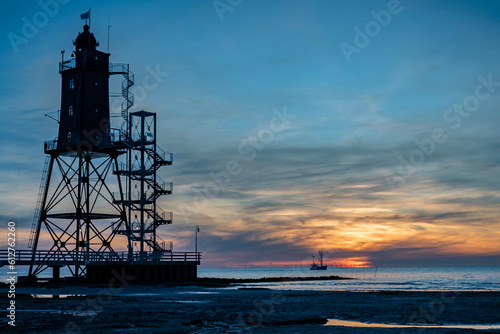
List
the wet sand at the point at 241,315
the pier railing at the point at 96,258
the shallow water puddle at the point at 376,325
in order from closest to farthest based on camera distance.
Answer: the wet sand at the point at 241,315, the shallow water puddle at the point at 376,325, the pier railing at the point at 96,258

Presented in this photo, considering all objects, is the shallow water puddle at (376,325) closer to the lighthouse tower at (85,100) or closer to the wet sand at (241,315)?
the wet sand at (241,315)

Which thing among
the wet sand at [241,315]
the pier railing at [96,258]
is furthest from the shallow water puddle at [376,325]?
the pier railing at [96,258]

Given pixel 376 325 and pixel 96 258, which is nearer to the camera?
pixel 376 325

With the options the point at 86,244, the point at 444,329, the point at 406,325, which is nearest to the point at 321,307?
the point at 406,325

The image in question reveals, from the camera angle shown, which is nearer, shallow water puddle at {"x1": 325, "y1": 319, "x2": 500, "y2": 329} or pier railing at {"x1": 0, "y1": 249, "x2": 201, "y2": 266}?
shallow water puddle at {"x1": 325, "y1": 319, "x2": 500, "y2": 329}

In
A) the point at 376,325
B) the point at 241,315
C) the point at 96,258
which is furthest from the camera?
the point at 96,258

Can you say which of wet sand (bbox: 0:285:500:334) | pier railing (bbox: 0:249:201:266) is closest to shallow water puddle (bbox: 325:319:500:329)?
wet sand (bbox: 0:285:500:334)

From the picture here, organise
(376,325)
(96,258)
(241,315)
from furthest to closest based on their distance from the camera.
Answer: (96,258) → (241,315) → (376,325)

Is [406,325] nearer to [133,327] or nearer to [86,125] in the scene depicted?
[133,327]

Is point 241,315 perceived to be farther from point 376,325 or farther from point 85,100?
point 85,100

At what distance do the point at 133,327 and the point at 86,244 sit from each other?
40983mm

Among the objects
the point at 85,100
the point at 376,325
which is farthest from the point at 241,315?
the point at 85,100

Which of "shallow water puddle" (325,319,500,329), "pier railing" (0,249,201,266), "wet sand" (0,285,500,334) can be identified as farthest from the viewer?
"pier railing" (0,249,201,266)

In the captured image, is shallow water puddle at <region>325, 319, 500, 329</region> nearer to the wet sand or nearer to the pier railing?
the wet sand
